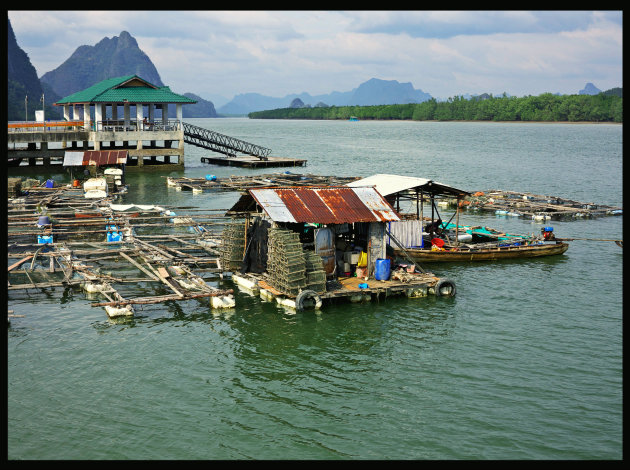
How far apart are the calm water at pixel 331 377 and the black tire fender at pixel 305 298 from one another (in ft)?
1.37

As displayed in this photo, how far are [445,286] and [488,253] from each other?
672cm

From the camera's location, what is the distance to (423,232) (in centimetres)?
3117

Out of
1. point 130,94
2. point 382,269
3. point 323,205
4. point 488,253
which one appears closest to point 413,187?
point 488,253

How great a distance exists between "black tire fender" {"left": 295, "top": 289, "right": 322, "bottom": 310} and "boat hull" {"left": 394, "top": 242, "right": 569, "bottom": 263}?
7.97m

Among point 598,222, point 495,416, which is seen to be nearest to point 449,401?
point 495,416

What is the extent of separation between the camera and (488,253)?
29.4 metres

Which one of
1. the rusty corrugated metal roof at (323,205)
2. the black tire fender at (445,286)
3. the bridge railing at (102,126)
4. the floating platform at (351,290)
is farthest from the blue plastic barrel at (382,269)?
the bridge railing at (102,126)

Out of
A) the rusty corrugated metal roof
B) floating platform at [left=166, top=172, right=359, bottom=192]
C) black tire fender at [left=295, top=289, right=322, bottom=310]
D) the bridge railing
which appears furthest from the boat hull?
the bridge railing

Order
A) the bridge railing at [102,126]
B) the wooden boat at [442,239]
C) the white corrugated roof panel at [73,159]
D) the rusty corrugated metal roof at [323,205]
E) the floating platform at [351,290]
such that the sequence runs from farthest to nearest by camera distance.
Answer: the bridge railing at [102,126] → the white corrugated roof panel at [73,159] → the wooden boat at [442,239] → the rusty corrugated metal roof at [323,205] → the floating platform at [351,290]

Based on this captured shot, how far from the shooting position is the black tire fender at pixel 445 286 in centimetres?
2352

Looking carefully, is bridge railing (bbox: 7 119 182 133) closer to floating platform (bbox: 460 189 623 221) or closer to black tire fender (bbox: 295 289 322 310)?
floating platform (bbox: 460 189 623 221)

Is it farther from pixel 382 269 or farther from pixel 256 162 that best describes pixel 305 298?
pixel 256 162

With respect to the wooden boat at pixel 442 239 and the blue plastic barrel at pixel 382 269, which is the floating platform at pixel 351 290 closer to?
the blue plastic barrel at pixel 382 269
